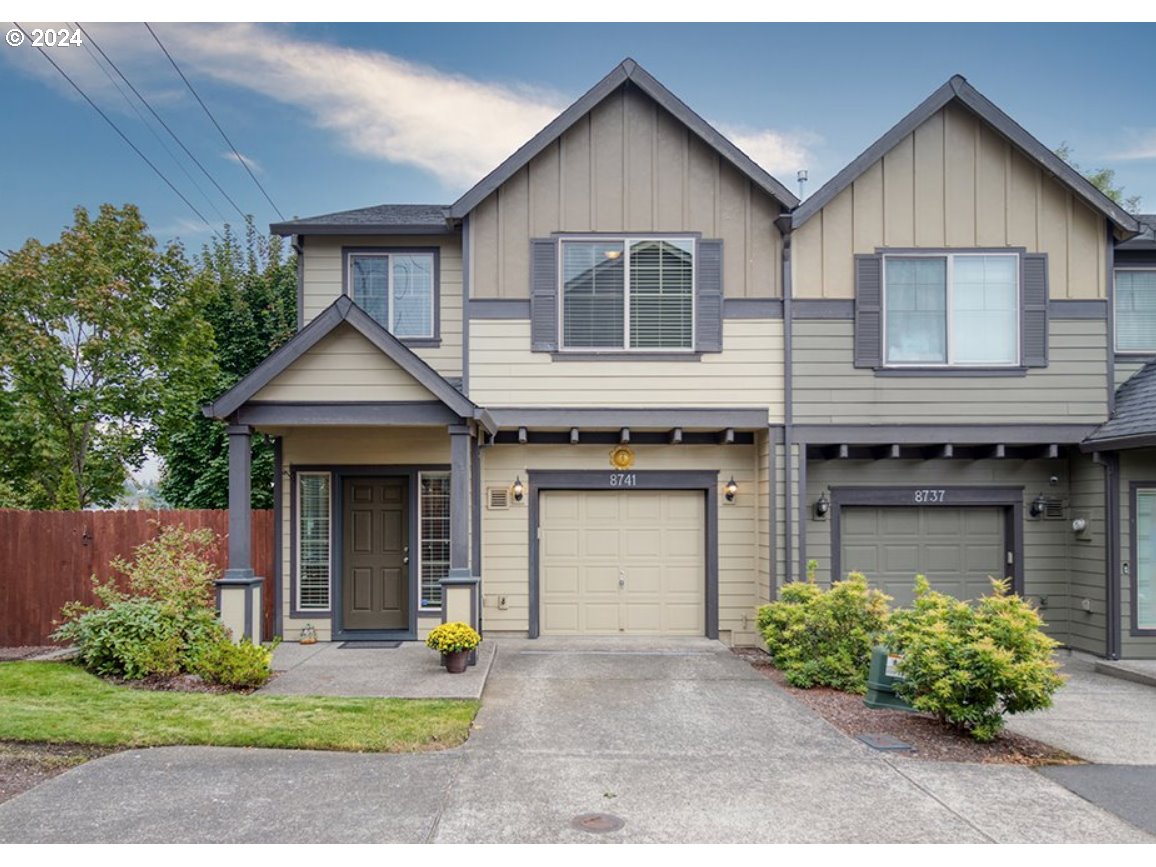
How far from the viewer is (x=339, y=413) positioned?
360 inches

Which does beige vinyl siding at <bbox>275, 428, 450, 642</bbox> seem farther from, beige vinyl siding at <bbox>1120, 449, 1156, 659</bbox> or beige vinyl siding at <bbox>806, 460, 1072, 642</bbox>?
beige vinyl siding at <bbox>1120, 449, 1156, 659</bbox>

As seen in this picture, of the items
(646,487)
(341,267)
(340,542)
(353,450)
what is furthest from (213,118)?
(646,487)

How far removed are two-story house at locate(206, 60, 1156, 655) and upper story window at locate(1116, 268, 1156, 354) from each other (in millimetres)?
115

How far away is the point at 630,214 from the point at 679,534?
13.8ft

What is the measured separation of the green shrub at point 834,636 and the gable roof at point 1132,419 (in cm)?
350

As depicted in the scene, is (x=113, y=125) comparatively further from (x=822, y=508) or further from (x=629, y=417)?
(x=822, y=508)

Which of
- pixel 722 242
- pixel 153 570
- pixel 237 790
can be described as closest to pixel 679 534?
pixel 722 242

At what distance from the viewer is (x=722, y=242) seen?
10578 millimetres

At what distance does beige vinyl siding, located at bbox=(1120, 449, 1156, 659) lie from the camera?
997 centimetres

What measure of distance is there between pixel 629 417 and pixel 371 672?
14.0ft

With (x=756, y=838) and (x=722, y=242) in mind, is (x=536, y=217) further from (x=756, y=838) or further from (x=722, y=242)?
(x=756, y=838)

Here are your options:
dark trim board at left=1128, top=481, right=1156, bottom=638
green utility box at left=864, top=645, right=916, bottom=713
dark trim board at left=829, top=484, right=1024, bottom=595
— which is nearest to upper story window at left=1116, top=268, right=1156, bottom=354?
dark trim board at left=1128, top=481, right=1156, bottom=638

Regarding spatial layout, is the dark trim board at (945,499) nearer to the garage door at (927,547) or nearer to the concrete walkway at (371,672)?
the garage door at (927,547)

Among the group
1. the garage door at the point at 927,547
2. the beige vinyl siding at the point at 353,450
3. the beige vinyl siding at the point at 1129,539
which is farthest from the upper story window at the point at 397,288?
the beige vinyl siding at the point at 1129,539
